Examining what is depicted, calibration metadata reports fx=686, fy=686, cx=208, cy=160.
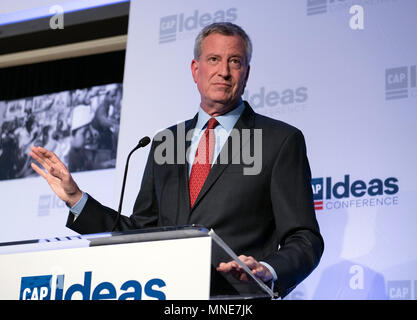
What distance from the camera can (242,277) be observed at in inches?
61.1

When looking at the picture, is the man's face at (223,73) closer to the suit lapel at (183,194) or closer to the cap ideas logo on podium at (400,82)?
the suit lapel at (183,194)

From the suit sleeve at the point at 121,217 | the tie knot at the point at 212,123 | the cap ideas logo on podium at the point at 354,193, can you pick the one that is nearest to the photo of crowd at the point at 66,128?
the cap ideas logo on podium at the point at 354,193

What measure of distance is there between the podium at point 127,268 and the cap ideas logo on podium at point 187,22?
250 centimetres

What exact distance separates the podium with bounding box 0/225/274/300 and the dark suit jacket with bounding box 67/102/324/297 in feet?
1.51

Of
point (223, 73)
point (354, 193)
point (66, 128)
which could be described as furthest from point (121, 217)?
point (66, 128)

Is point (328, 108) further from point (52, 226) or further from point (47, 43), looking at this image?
point (47, 43)

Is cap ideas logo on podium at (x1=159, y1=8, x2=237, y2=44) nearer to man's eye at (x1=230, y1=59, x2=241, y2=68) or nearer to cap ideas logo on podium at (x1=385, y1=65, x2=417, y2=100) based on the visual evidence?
cap ideas logo on podium at (x1=385, y1=65, x2=417, y2=100)

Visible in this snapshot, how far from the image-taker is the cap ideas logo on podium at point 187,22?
3.91m

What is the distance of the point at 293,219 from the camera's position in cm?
211

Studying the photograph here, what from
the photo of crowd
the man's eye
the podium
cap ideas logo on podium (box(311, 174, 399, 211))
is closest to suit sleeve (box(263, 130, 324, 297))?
the podium

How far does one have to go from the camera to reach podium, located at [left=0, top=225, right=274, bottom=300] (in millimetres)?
1448

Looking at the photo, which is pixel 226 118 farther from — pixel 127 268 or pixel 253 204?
pixel 127 268
